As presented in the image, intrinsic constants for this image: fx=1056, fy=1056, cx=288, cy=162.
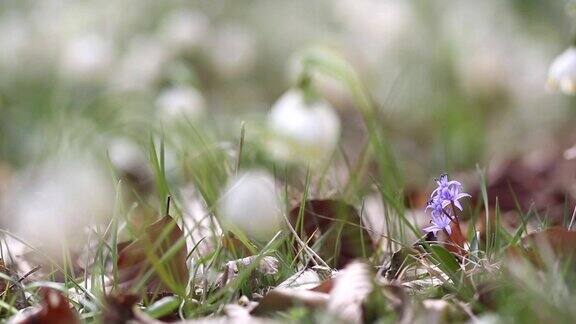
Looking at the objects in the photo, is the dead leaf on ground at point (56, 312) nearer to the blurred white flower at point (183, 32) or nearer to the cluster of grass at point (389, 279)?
the cluster of grass at point (389, 279)

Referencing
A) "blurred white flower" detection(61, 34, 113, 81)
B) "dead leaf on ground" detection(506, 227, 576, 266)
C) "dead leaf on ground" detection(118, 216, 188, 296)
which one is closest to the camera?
"dead leaf on ground" detection(506, 227, 576, 266)

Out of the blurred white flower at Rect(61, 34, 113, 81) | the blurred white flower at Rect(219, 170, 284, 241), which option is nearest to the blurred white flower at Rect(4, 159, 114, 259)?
the blurred white flower at Rect(219, 170, 284, 241)

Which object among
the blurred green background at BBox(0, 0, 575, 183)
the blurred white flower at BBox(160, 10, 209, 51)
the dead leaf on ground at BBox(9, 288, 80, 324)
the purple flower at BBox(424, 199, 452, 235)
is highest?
the purple flower at BBox(424, 199, 452, 235)

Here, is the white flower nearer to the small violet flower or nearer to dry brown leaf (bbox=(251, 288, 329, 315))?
the small violet flower

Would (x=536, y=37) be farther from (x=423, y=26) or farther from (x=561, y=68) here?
(x=561, y=68)

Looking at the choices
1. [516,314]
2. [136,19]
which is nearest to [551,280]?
[516,314]

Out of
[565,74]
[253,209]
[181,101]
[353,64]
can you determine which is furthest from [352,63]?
[253,209]
